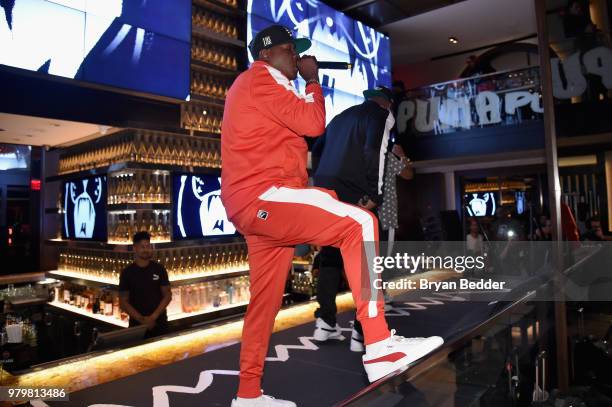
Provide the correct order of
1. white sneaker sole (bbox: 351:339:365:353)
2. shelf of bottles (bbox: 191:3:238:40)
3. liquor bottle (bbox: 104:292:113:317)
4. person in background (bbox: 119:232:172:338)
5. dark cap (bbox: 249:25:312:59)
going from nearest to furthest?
dark cap (bbox: 249:25:312:59) → white sneaker sole (bbox: 351:339:365:353) → person in background (bbox: 119:232:172:338) → liquor bottle (bbox: 104:292:113:317) → shelf of bottles (bbox: 191:3:238:40)

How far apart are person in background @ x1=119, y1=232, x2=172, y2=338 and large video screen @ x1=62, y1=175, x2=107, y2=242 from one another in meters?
0.69

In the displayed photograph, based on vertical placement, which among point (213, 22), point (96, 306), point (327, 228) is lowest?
point (96, 306)

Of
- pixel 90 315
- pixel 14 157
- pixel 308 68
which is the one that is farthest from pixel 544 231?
pixel 14 157

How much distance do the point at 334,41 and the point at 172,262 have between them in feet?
12.6

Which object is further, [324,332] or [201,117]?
[201,117]

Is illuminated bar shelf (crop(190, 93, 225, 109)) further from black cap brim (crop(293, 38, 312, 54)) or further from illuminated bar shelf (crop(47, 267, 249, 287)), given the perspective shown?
black cap brim (crop(293, 38, 312, 54))

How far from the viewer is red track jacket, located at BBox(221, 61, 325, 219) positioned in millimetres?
1631

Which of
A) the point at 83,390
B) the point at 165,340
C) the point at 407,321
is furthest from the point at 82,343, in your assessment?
the point at 407,321

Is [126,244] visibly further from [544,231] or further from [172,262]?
[544,231]

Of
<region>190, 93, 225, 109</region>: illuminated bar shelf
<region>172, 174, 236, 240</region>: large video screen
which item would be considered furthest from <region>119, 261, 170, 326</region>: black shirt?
<region>190, 93, 225, 109</region>: illuminated bar shelf

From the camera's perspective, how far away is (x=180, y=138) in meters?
4.49

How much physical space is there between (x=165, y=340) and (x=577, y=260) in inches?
170

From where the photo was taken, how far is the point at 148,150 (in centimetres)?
419

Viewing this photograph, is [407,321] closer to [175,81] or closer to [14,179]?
[175,81]
